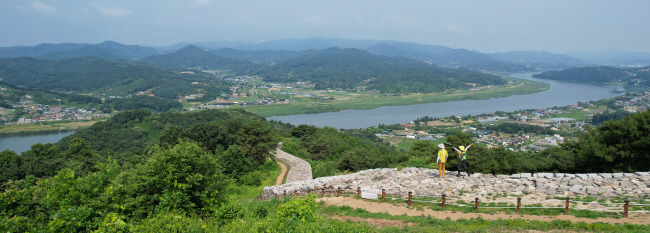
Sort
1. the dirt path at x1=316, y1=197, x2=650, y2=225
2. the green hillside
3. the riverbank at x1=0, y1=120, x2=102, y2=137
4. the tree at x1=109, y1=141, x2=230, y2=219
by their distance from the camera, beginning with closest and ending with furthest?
the green hillside
the tree at x1=109, y1=141, x2=230, y2=219
the dirt path at x1=316, y1=197, x2=650, y2=225
the riverbank at x1=0, y1=120, x2=102, y2=137

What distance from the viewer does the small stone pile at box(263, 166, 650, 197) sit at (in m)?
10.3

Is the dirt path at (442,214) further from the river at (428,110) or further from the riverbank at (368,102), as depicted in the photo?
the riverbank at (368,102)

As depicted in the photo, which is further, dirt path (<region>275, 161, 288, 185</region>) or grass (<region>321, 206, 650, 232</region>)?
dirt path (<region>275, 161, 288, 185</region>)

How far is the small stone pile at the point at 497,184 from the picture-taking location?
10269 millimetres

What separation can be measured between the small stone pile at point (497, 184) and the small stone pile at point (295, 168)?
4176 mm

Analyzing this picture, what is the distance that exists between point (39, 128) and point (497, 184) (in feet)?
266

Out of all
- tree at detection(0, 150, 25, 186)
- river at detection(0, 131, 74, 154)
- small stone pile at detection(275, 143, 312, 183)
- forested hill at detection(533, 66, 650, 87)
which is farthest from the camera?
forested hill at detection(533, 66, 650, 87)

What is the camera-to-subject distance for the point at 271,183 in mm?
18984

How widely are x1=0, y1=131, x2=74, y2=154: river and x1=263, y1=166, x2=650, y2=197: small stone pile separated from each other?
6136cm

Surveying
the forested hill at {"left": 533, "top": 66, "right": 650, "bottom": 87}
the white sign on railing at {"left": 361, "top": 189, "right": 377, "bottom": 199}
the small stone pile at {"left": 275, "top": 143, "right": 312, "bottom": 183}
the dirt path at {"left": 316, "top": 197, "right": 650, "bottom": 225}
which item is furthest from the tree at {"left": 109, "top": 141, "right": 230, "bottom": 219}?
the forested hill at {"left": 533, "top": 66, "right": 650, "bottom": 87}

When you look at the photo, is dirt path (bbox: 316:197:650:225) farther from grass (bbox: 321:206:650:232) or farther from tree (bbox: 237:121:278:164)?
tree (bbox: 237:121:278:164)

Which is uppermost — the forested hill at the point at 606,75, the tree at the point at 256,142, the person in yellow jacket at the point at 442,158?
the forested hill at the point at 606,75

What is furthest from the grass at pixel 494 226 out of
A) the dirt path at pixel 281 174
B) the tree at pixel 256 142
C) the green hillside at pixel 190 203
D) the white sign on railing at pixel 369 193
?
the tree at pixel 256 142

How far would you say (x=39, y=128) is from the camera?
6556 centimetres
